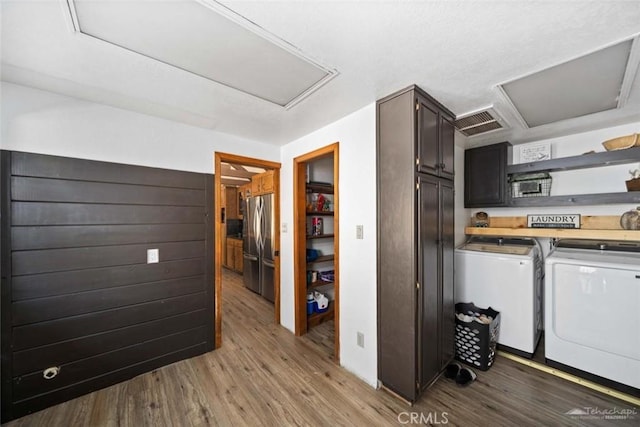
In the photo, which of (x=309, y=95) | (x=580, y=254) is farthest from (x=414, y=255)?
(x=580, y=254)

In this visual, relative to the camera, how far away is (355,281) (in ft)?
7.12

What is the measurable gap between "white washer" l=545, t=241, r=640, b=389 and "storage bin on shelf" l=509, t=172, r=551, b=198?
2.60 feet

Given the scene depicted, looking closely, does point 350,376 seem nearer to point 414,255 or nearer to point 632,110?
point 414,255

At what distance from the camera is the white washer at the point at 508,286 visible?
2303 mm

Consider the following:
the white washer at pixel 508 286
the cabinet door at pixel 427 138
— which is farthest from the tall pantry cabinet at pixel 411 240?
the white washer at pixel 508 286

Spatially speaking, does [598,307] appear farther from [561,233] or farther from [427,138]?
[427,138]

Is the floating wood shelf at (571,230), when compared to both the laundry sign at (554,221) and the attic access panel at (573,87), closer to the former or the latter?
the laundry sign at (554,221)

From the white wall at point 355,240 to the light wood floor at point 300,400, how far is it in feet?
0.81

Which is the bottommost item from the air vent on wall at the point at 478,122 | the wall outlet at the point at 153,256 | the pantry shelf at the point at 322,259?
the pantry shelf at the point at 322,259

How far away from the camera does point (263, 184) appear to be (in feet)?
12.3

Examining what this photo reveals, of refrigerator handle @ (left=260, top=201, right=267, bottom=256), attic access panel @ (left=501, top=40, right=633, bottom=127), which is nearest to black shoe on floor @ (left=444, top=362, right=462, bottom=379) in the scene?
attic access panel @ (left=501, top=40, right=633, bottom=127)

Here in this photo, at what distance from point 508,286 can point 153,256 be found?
11.6ft

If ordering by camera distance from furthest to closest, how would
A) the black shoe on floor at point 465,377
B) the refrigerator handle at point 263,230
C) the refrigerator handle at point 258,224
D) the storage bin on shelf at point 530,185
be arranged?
the refrigerator handle at point 258,224 → the refrigerator handle at point 263,230 → the storage bin on shelf at point 530,185 → the black shoe on floor at point 465,377

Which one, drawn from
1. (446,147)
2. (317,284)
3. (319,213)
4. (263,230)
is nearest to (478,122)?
(446,147)
